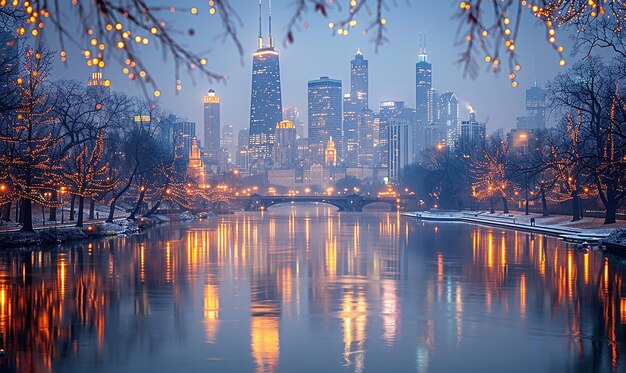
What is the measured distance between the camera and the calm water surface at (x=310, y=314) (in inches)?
693

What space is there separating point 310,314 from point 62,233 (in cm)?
3969

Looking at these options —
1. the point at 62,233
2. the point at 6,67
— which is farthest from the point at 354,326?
the point at 62,233

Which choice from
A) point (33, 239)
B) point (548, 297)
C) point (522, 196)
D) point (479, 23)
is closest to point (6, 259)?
point (33, 239)

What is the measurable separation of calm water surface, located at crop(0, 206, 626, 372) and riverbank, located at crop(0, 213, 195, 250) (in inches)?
308

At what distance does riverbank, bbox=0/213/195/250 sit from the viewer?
170 ft

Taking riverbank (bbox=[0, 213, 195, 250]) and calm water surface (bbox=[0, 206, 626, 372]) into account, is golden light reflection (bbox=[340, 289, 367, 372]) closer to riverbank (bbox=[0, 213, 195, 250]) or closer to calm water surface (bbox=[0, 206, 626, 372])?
calm water surface (bbox=[0, 206, 626, 372])

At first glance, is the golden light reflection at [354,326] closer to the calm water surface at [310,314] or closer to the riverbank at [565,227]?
the calm water surface at [310,314]

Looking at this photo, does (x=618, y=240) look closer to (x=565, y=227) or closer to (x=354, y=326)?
(x=565, y=227)

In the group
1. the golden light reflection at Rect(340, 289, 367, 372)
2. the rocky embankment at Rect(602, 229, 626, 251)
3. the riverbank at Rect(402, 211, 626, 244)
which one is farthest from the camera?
the riverbank at Rect(402, 211, 626, 244)

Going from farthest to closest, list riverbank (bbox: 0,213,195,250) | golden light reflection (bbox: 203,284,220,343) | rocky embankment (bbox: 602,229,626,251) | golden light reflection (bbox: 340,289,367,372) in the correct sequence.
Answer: riverbank (bbox: 0,213,195,250) < rocky embankment (bbox: 602,229,626,251) < golden light reflection (bbox: 203,284,220,343) < golden light reflection (bbox: 340,289,367,372)

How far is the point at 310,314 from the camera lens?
23766 mm

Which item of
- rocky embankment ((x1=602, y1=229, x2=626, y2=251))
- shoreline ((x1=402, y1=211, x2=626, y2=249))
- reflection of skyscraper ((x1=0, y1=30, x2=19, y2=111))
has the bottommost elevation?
shoreline ((x1=402, y1=211, x2=626, y2=249))

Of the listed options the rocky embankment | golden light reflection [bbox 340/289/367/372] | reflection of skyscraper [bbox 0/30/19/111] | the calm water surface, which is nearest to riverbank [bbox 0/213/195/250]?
the calm water surface

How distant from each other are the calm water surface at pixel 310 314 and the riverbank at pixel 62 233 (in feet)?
25.6
